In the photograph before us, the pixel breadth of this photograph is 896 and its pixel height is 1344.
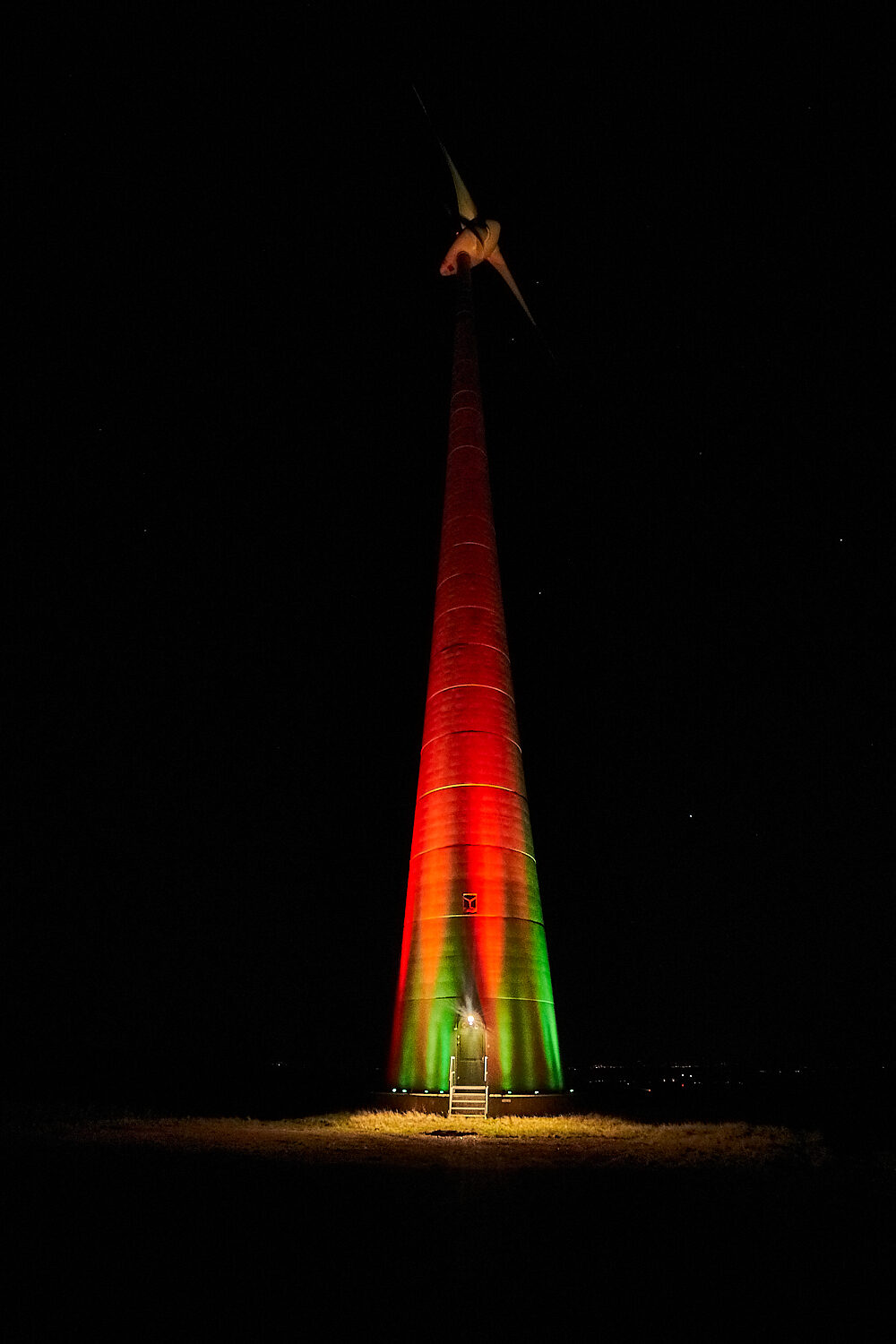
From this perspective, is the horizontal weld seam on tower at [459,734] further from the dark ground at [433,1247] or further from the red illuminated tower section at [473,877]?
the dark ground at [433,1247]

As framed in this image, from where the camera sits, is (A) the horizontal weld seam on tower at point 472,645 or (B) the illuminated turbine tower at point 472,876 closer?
(B) the illuminated turbine tower at point 472,876

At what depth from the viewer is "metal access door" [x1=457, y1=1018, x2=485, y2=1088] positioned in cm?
1759

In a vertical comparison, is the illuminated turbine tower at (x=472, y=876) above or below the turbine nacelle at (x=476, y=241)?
below

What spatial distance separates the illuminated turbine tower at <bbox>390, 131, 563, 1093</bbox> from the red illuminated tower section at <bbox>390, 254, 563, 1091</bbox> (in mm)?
26

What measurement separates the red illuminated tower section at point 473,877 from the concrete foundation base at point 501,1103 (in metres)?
0.21

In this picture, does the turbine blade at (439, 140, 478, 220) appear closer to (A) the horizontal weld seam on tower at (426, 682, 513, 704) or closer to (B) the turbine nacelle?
(B) the turbine nacelle

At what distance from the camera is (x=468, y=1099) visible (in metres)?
16.8

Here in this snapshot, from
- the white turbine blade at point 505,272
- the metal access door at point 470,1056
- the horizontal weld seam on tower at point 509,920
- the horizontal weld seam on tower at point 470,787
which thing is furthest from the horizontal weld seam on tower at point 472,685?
the white turbine blade at point 505,272

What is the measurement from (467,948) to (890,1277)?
43.4ft

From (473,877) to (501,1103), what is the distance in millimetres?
4316

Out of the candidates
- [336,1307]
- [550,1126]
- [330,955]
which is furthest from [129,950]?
[336,1307]

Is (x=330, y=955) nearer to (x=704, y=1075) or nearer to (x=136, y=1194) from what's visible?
(x=704, y=1075)

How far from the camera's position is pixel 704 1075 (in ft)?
134

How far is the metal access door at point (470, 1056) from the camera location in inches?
693
